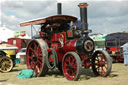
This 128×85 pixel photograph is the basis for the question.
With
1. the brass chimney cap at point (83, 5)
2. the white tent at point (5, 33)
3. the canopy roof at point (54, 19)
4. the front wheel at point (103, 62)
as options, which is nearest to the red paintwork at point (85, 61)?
the front wheel at point (103, 62)

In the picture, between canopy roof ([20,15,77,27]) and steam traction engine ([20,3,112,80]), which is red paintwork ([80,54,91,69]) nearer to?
steam traction engine ([20,3,112,80])

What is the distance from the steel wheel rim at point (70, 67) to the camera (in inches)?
259

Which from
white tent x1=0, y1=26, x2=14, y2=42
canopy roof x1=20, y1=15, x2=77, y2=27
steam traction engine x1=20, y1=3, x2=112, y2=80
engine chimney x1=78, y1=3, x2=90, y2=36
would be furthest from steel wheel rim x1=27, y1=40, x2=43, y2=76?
white tent x1=0, y1=26, x2=14, y2=42

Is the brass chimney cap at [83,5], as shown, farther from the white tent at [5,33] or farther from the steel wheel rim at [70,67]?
the white tent at [5,33]

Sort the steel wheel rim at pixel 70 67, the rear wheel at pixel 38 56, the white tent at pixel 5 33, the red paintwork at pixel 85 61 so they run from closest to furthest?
1. the steel wheel rim at pixel 70 67
2. the red paintwork at pixel 85 61
3. the rear wheel at pixel 38 56
4. the white tent at pixel 5 33

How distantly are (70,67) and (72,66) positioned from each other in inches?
5.8

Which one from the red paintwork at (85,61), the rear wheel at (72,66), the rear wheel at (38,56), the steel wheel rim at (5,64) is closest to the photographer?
the rear wheel at (72,66)

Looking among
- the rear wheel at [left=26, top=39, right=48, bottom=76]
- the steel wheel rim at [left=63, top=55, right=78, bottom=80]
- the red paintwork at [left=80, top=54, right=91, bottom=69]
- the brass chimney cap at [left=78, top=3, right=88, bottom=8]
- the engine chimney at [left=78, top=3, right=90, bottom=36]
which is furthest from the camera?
the brass chimney cap at [left=78, top=3, right=88, bottom=8]

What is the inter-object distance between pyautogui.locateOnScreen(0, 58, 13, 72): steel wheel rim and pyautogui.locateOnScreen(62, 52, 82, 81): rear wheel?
4.01 metres

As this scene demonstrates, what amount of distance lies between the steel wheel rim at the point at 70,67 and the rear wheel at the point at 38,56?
1.00 metres

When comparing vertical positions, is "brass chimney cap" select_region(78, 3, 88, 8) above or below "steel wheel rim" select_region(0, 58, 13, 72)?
above

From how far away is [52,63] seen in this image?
7805mm

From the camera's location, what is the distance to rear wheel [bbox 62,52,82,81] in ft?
20.4

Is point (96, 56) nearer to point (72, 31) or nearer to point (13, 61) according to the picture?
point (72, 31)
